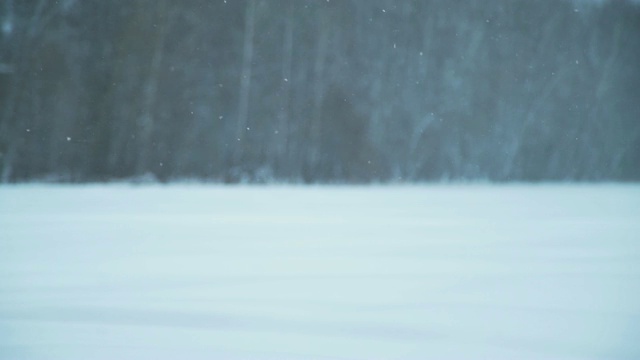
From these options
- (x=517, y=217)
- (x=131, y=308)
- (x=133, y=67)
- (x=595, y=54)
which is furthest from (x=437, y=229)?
(x=595, y=54)

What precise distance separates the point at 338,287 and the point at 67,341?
13.8 inches

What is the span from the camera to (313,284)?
78 centimetres

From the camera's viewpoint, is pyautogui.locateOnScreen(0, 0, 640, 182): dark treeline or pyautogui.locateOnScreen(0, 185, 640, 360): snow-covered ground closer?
pyautogui.locateOnScreen(0, 185, 640, 360): snow-covered ground

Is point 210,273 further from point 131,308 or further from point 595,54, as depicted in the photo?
point 595,54

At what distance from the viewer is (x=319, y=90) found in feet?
7.52

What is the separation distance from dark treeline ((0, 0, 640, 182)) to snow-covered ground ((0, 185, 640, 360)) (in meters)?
0.61

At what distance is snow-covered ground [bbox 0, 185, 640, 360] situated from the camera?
0.56 m

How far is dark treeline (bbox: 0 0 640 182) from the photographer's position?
6.77 ft

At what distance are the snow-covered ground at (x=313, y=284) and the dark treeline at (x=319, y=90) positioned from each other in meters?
0.61

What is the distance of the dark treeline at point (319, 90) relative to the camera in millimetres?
2064

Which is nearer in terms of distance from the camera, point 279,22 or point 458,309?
point 458,309

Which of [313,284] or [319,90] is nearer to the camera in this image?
[313,284]

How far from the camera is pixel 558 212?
1.68 metres

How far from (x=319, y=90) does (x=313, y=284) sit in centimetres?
159
